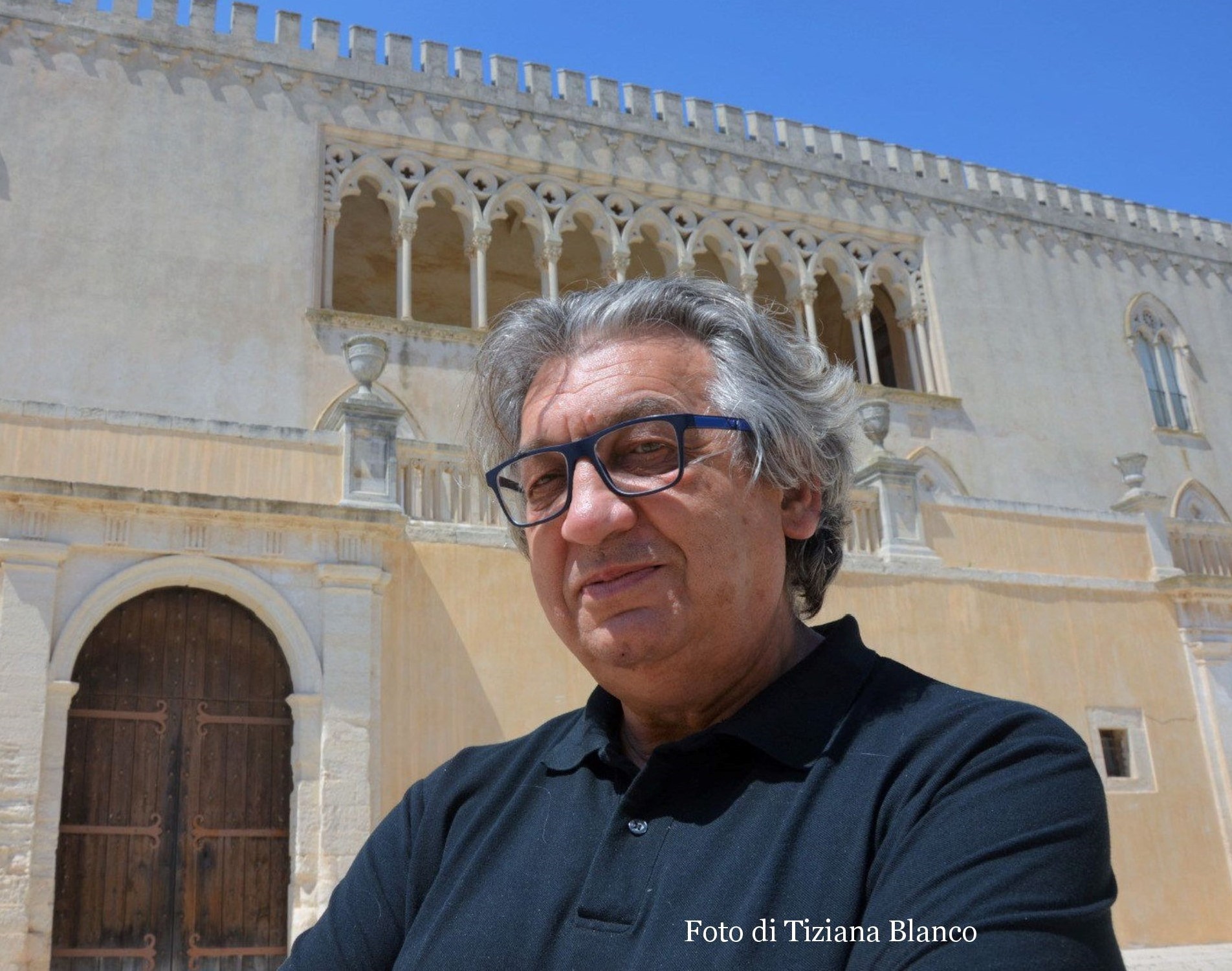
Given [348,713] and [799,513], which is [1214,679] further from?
[799,513]

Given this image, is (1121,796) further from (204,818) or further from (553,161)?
(553,161)

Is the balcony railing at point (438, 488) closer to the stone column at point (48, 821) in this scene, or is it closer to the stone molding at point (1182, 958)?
the stone column at point (48, 821)

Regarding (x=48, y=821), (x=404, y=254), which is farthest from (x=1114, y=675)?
(x=404, y=254)

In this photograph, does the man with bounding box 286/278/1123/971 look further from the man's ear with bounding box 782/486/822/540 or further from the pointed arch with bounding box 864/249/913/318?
the pointed arch with bounding box 864/249/913/318

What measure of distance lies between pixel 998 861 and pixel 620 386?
80 cm

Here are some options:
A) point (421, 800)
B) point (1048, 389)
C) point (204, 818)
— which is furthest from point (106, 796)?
point (1048, 389)

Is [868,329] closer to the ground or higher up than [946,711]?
higher up

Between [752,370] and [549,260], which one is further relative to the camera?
[549,260]

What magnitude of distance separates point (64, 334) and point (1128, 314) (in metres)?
15.4

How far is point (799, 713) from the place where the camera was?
4.71ft

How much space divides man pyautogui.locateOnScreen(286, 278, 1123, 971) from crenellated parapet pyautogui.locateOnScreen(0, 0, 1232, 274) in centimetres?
1433

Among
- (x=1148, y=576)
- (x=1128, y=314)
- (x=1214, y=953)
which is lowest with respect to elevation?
(x=1214, y=953)

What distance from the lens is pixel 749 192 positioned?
671 inches

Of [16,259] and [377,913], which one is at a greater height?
[16,259]
